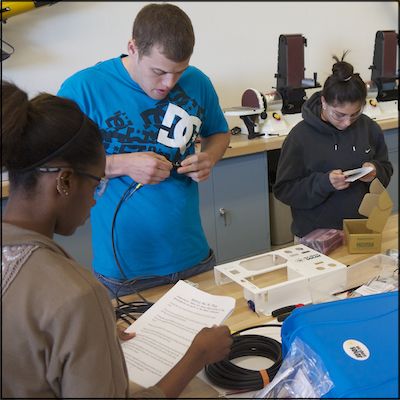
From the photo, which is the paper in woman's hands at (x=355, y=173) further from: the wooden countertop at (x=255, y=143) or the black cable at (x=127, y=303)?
the black cable at (x=127, y=303)

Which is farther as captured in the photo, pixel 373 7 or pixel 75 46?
pixel 75 46

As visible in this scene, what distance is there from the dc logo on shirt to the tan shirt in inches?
29.3

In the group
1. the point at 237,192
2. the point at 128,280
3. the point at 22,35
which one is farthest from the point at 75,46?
the point at 128,280

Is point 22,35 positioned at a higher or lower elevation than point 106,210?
higher

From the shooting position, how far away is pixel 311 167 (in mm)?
1415

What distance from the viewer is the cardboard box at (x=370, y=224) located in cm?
142

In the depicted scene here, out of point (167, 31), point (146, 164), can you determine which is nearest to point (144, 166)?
point (146, 164)

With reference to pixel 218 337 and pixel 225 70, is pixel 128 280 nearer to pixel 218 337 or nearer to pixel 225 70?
pixel 218 337

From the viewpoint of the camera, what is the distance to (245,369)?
0.98 m

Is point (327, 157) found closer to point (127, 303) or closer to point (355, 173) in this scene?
point (355, 173)

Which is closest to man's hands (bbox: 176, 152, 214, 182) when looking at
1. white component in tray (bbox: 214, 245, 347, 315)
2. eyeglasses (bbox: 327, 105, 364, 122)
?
white component in tray (bbox: 214, 245, 347, 315)

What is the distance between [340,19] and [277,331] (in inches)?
27.5

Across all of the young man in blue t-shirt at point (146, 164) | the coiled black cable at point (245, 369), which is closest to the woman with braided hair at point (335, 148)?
the young man in blue t-shirt at point (146, 164)

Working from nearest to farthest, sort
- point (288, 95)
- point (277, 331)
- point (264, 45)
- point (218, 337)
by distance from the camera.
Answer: point (218, 337) < point (277, 331) < point (264, 45) < point (288, 95)
